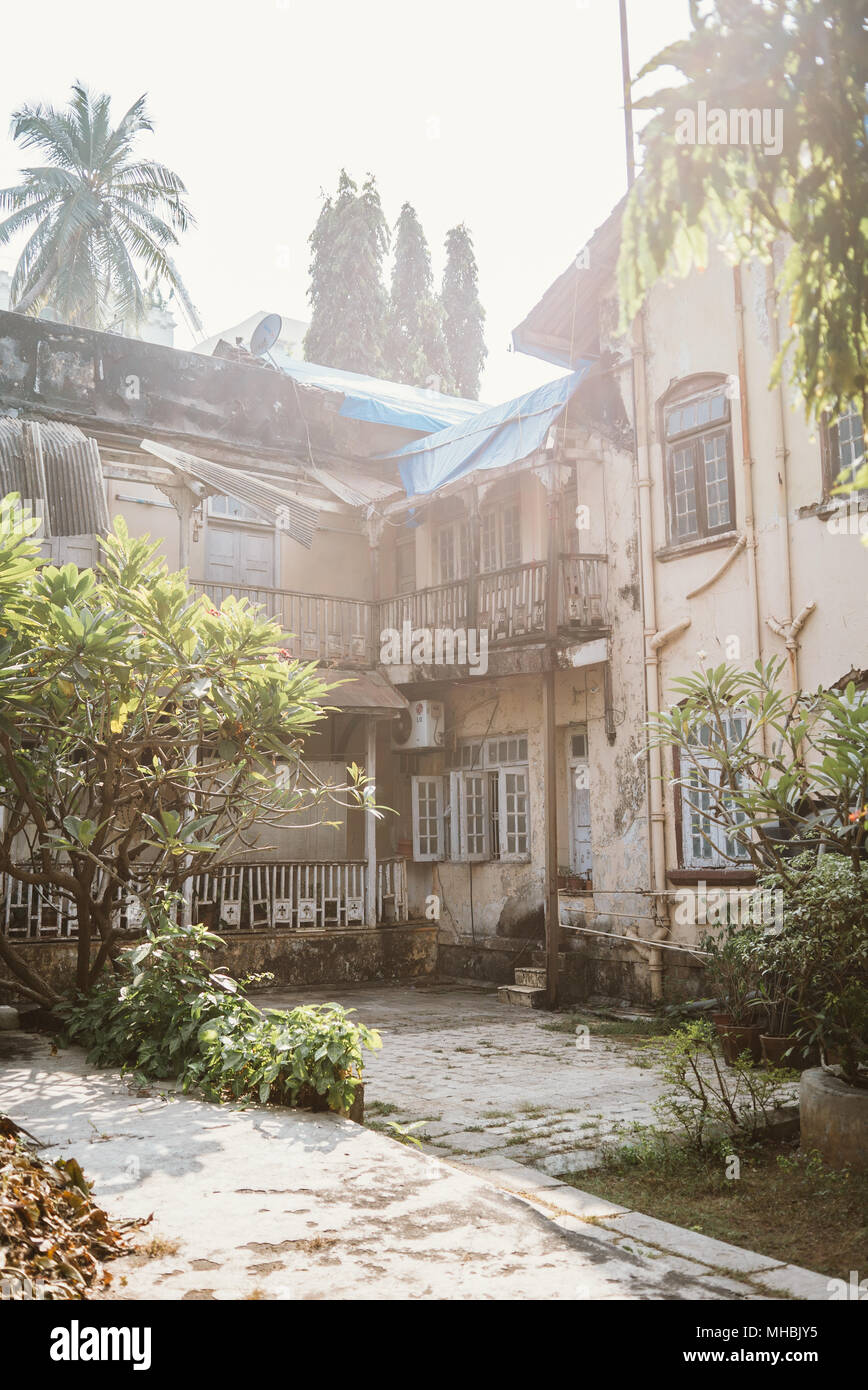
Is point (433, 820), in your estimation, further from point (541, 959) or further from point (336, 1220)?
point (336, 1220)

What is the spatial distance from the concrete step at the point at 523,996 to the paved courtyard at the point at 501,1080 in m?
0.16

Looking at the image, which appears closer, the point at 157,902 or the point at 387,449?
the point at 157,902

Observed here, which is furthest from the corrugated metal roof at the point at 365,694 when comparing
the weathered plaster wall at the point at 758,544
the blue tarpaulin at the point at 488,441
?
the weathered plaster wall at the point at 758,544

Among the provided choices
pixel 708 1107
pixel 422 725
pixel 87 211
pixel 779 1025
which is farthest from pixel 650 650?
pixel 87 211

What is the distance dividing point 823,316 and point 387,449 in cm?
1362

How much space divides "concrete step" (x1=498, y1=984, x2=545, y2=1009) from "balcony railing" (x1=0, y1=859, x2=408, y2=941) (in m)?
2.27

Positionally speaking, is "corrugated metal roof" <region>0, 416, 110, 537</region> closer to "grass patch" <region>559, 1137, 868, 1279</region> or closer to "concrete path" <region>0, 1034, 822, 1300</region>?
"concrete path" <region>0, 1034, 822, 1300</region>

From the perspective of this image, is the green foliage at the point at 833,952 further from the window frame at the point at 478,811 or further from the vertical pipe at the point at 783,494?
the window frame at the point at 478,811

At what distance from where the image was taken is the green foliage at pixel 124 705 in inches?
247

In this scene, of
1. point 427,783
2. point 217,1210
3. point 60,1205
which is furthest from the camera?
point 427,783

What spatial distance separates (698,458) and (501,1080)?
6832mm
